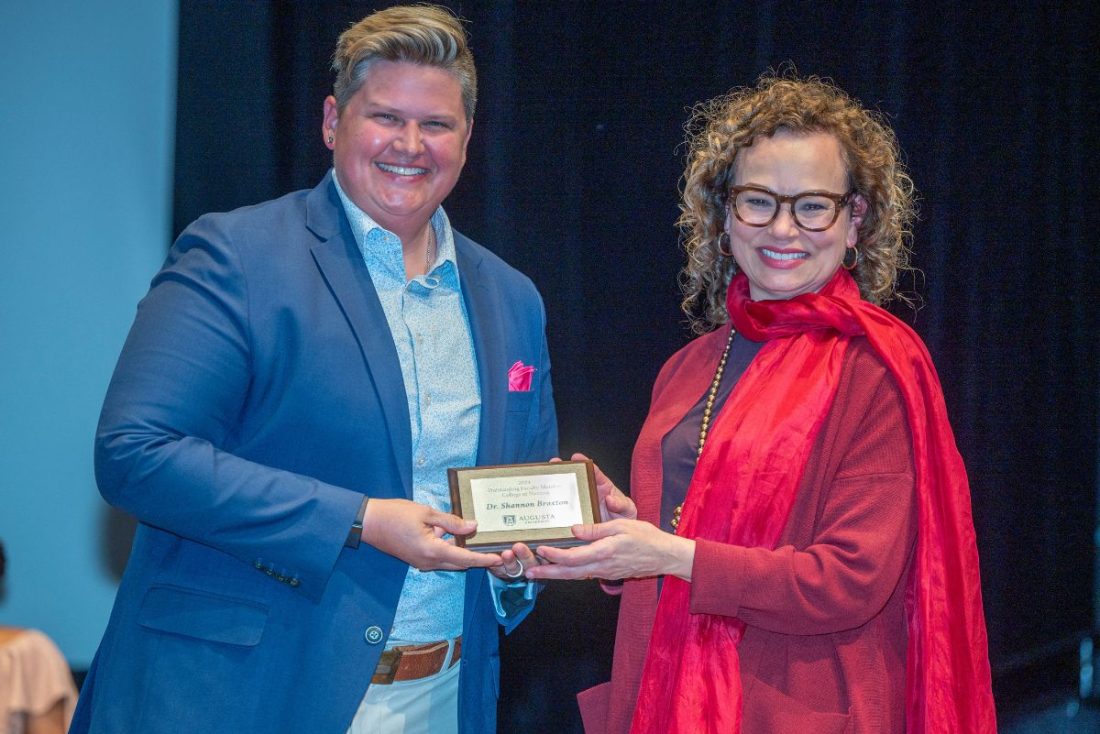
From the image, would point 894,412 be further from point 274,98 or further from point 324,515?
point 274,98

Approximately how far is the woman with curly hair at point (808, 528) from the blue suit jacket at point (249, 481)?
14.3 inches

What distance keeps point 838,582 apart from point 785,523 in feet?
0.46

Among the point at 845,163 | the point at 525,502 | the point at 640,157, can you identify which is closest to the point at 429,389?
the point at 525,502

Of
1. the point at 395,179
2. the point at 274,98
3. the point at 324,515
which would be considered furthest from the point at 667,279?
the point at 324,515

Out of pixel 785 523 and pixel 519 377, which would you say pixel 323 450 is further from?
pixel 785 523

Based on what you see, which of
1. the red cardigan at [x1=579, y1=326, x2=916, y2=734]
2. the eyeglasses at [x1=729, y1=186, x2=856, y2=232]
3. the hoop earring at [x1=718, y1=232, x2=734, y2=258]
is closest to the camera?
the red cardigan at [x1=579, y1=326, x2=916, y2=734]

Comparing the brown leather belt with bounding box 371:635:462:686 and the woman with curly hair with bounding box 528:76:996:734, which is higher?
the woman with curly hair with bounding box 528:76:996:734

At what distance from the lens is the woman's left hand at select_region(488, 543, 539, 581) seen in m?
1.87

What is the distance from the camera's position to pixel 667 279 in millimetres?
3549

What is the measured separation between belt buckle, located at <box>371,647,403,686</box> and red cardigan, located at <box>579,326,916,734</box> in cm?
52

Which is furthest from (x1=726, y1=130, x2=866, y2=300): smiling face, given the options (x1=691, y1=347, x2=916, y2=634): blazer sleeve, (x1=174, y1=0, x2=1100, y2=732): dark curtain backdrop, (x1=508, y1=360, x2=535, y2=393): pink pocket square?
(x1=174, y1=0, x2=1100, y2=732): dark curtain backdrop

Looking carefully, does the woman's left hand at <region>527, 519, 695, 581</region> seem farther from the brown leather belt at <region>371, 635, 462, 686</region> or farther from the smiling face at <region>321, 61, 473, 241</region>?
the smiling face at <region>321, 61, 473, 241</region>

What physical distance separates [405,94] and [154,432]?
2.46 feet

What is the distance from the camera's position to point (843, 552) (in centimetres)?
186
